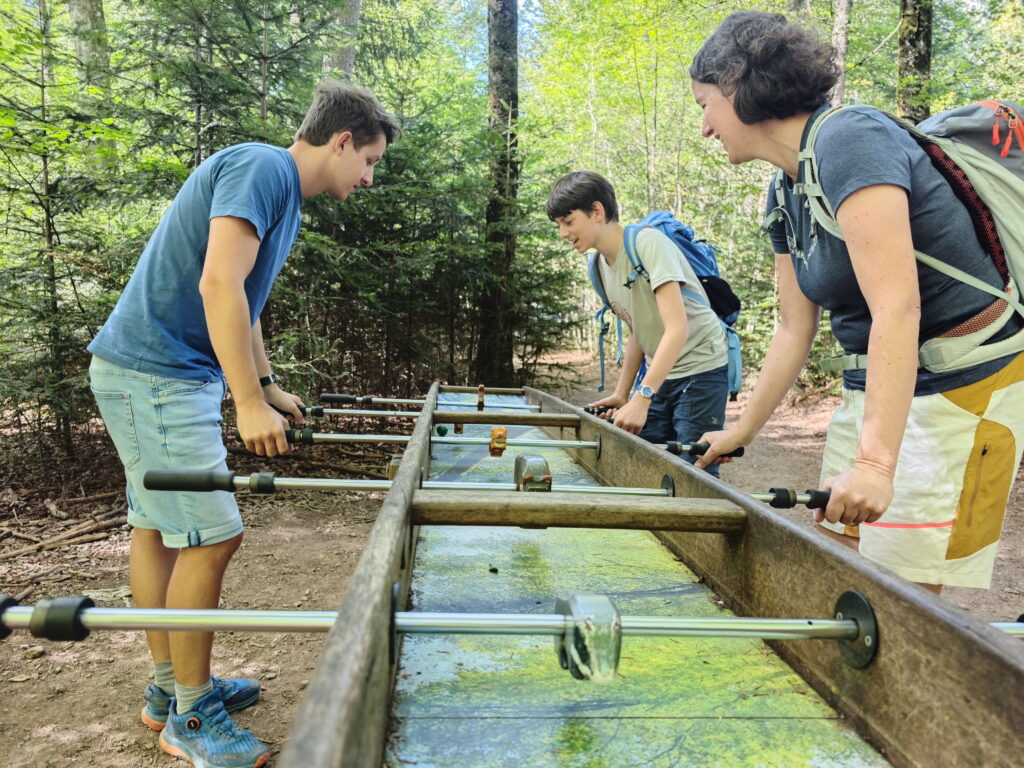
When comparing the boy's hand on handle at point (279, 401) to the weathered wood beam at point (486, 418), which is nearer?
the boy's hand on handle at point (279, 401)

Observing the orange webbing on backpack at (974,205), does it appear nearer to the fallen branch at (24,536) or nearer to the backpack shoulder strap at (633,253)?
the backpack shoulder strap at (633,253)

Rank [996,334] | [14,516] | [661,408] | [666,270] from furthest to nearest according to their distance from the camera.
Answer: [14,516]
[661,408]
[666,270]
[996,334]

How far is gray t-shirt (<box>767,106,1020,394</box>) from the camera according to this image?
5.20 ft

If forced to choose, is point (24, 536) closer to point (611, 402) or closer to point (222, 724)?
point (222, 724)

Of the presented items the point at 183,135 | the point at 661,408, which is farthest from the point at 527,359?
the point at 661,408

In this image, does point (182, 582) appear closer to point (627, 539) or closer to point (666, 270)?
point (627, 539)

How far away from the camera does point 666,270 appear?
3.32 meters

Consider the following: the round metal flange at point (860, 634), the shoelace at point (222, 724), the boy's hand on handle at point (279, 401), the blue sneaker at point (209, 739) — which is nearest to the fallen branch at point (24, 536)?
the boy's hand on handle at point (279, 401)

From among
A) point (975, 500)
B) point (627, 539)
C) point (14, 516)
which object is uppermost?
point (975, 500)

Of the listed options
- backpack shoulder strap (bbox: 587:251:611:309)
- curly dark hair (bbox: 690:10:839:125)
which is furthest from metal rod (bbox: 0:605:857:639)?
backpack shoulder strap (bbox: 587:251:611:309)

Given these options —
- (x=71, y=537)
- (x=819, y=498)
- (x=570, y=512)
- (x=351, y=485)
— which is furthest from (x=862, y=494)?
(x=71, y=537)

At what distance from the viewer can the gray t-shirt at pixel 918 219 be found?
1584mm

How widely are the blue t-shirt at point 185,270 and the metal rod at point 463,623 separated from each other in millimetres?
1228

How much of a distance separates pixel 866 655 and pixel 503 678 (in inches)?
25.5
